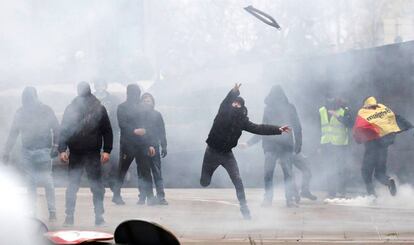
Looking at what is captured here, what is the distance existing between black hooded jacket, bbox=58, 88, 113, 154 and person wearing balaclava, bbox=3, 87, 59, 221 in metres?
0.39

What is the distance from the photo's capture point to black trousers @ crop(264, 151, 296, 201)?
13289 millimetres

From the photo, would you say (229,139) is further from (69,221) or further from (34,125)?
(34,125)

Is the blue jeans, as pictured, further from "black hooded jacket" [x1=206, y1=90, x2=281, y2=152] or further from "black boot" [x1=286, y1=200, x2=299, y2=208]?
"black boot" [x1=286, y1=200, x2=299, y2=208]

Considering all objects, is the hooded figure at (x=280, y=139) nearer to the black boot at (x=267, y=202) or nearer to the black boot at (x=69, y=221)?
the black boot at (x=267, y=202)

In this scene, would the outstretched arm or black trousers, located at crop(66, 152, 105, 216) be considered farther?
black trousers, located at crop(66, 152, 105, 216)

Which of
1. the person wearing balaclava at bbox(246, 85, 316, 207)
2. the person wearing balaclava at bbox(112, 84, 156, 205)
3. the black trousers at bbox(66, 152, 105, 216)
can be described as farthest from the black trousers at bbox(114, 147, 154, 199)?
the black trousers at bbox(66, 152, 105, 216)

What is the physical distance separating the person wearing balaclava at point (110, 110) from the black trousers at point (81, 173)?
50.0 inches

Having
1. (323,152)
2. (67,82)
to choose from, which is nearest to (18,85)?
(67,82)

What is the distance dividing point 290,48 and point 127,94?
112 inches

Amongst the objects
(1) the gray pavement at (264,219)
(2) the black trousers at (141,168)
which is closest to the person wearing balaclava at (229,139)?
(1) the gray pavement at (264,219)

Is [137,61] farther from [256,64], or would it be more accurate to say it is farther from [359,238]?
[256,64]

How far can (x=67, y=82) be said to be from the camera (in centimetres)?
1193

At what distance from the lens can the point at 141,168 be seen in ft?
46.4

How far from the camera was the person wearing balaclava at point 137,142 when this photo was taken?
13930 mm
